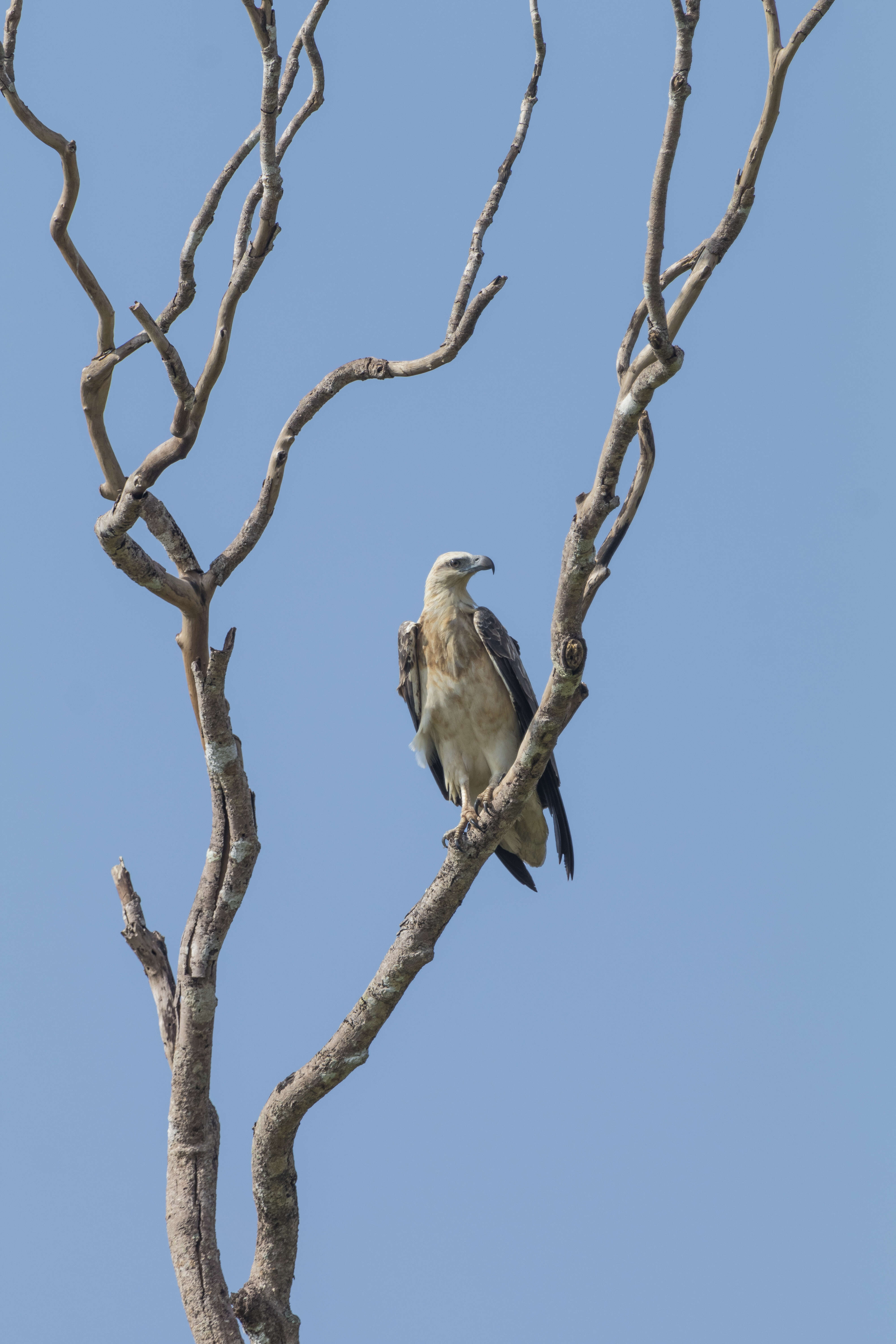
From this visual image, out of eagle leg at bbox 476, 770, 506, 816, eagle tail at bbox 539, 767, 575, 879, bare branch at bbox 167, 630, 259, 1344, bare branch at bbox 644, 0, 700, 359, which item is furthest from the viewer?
eagle tail at bbox 539, 767, 575, 879

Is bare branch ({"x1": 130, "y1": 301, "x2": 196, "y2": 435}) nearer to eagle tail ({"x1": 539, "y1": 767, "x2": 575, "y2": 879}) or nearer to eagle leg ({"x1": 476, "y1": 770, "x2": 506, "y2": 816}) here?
eagle leg ({"x1": 476, "y1": 770, "x2": 506, "y2": 816})

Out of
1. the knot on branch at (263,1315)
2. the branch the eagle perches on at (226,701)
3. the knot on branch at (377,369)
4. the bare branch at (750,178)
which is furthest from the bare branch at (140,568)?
the knot on branch at (263,1315)

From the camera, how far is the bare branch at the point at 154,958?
5922 mm

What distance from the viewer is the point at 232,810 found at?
5.68m

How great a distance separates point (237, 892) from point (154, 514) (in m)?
1.77

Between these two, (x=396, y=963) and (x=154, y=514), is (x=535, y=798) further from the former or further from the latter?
(x=154, y=514)

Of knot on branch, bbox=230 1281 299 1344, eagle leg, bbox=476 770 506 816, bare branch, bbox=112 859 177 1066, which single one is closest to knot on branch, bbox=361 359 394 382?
eagle leg, bbox=476 770 506 816

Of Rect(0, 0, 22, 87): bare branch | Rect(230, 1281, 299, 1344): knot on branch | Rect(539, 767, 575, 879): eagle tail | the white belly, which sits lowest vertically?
Rect(230, 1281, 299, 1344): knot on branch

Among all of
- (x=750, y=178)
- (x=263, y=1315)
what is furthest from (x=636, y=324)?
(x=263, y=1315)

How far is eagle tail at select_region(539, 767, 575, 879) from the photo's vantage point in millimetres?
7285

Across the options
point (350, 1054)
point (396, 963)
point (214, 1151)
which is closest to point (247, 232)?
point (396, 963)

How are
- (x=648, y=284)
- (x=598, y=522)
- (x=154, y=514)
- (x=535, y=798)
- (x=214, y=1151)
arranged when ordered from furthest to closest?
1. (x=535, y=798)
2. (x=214, y=1151)
3. (x=154, y=514)
4. (x=598, y=522)
5. (x=648, y=284)

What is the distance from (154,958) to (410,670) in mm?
2567

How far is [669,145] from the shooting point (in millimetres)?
3799
